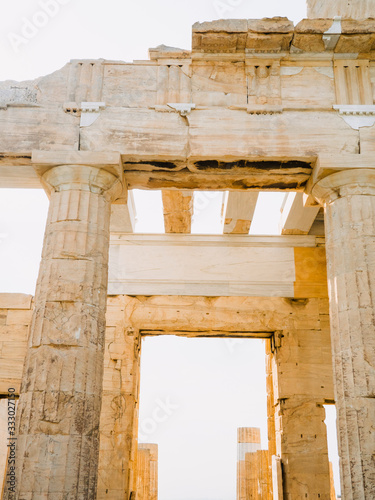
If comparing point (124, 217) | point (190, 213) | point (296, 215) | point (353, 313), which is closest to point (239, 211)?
point (190, 213)

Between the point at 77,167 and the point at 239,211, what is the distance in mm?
4382

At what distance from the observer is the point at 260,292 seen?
11484 mm

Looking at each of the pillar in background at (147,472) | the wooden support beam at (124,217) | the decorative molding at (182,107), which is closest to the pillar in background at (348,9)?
the decorative molding at (182,107)

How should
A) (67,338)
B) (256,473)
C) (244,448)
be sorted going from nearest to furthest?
(67,338) < (256,473) < (244,448)

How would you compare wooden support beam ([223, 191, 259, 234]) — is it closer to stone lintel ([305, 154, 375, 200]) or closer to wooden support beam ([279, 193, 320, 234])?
wooden support beam ([279, 193, 320, 234])

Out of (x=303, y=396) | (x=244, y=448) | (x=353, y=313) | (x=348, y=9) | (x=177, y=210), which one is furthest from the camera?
(x=244, y=448)

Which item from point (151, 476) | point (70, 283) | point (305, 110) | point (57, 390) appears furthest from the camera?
point (151, 476)

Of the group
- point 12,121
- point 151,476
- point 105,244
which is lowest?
point 151,476

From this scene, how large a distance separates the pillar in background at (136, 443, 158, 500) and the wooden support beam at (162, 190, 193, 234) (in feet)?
25.6

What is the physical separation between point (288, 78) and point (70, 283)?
4.47m

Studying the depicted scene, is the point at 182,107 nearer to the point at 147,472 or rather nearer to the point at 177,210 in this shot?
the point at 177,210

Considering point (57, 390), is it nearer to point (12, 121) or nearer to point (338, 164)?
point (12, 121)

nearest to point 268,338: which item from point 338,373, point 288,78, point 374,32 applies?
point 338,373

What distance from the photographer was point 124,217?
1139cm
